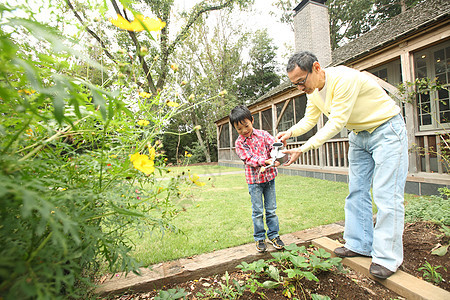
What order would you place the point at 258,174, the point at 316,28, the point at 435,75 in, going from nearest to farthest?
the point at 258,174, the point at 435,75, the point at 316,28

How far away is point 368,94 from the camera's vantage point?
152 cm

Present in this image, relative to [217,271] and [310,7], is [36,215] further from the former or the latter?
[310,7]

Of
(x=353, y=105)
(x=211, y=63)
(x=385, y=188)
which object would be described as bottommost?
(x=385, y=188)

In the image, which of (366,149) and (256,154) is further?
(256,154)

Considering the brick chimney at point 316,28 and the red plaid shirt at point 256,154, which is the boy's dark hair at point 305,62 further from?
the brick chimney at point 316,28

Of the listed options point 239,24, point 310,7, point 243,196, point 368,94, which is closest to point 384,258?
point 368,94

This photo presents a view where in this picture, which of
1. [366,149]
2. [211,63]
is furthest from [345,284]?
[211,63]

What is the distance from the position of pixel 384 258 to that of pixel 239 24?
19.7 meters

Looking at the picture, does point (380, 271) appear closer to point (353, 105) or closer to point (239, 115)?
point (353, 105)

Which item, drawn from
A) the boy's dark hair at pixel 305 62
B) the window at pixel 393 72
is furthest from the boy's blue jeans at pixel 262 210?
the window at pixel 393 72

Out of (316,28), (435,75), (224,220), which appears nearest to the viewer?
(224,220)

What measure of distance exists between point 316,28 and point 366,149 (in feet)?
25.1

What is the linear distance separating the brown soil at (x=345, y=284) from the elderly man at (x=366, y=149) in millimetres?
115

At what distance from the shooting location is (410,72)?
407cm
